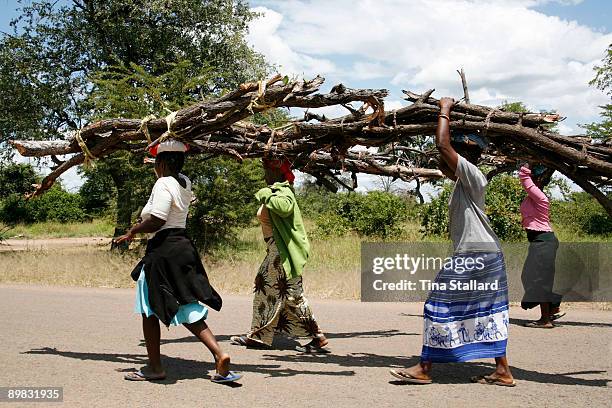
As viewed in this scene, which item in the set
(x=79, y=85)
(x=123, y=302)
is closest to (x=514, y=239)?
(x=123, y=302)

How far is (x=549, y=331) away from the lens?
7.40 metres

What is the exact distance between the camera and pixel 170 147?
17.3 feet

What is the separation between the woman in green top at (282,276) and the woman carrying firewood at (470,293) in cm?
159

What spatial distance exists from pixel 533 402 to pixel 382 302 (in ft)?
17.7

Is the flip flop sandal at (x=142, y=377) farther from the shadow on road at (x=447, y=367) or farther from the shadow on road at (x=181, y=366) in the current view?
the shadow on road at (x=447, y=367)

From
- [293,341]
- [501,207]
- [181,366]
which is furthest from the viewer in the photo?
[501,207]

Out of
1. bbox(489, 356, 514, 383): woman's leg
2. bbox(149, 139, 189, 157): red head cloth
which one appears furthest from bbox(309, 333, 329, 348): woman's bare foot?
bbox(149, 139, 189, 157): red head cloth

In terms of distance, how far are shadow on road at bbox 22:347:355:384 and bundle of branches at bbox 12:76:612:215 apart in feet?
5.47

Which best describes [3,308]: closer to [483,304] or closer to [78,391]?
[78,391]

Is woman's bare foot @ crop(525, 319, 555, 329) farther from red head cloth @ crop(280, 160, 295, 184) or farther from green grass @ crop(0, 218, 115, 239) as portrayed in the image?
green grass @ crop(0, 218, 115, 239)

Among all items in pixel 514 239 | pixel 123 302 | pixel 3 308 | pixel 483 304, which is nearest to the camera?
pixel 483 304

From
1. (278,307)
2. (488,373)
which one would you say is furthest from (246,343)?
(488,373)

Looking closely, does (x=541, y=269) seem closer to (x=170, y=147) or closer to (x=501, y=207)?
(x=170, y=147)

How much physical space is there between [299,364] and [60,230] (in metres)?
29.8
